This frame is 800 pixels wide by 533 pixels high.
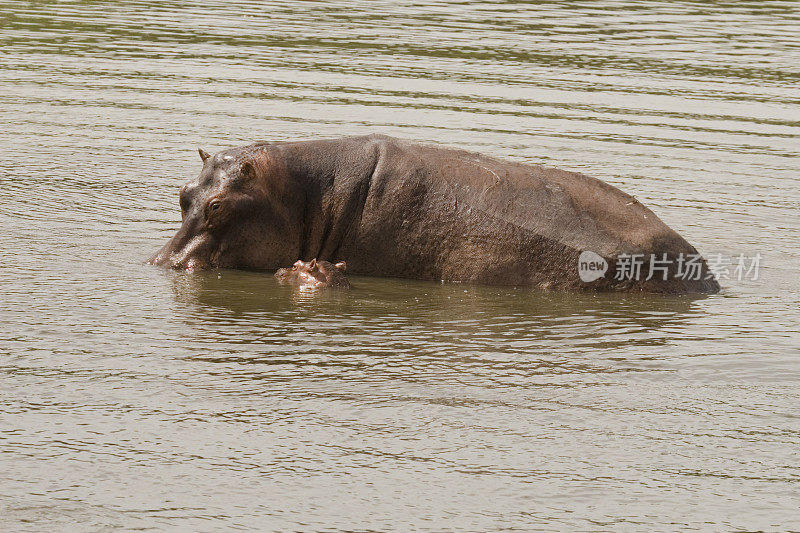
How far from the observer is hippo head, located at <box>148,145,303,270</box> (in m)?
11.0

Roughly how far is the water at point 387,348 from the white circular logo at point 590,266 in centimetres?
15

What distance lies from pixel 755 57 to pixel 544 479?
15.6m

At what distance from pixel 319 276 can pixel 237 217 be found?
30.6 inches

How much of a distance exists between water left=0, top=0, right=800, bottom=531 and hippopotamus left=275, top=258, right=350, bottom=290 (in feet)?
0.65

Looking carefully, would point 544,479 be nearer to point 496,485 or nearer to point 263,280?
point 496,485

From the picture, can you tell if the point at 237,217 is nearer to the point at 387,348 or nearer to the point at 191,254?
the point at 191,254

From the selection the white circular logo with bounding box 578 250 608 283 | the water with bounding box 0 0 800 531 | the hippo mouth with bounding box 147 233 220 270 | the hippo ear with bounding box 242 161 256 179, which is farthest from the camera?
the hippo mouth with bounding box 147 233 220 270

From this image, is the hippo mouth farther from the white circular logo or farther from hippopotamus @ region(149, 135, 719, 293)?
the white circular logo

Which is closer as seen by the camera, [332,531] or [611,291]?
[332,531]

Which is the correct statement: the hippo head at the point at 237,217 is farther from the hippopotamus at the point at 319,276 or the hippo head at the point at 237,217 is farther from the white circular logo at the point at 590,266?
the white circular logo at the point at 590,266

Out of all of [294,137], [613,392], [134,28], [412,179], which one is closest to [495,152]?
[294,137]

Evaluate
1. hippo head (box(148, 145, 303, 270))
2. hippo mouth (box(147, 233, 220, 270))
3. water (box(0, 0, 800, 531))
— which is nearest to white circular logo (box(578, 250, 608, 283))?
water (box(0, 0, 800, 531))

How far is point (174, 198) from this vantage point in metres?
13.4

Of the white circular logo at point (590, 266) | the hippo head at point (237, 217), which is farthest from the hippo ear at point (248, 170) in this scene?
the white circular logo at point (590, 266)
